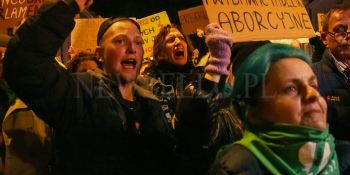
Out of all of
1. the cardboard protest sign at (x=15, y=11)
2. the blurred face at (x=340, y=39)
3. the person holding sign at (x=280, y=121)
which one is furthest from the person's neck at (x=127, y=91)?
the cardboard protest sign at (x=15, y=11)

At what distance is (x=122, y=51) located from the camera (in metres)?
2.83

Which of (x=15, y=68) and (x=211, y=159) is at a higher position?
(x=15, y=68)

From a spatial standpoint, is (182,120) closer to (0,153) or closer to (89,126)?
(89,126)

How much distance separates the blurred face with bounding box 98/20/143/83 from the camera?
9.25 feet

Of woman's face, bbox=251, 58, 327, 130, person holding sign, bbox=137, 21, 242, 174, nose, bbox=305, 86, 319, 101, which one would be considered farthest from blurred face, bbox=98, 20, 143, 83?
nose, bbox=305, 86, 319, 101

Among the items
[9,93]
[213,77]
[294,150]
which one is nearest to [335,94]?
[213,77]

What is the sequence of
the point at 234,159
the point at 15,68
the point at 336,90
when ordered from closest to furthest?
the point at 234,159 → the point at 15,68 → the point at 336,90

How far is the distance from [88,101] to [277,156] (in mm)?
1122

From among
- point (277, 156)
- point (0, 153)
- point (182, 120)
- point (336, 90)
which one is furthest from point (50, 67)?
point (336, 90)

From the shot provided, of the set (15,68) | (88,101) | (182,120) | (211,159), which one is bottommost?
(211,159)

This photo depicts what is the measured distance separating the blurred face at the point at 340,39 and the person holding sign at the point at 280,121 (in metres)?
1.72

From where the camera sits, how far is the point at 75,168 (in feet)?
8.14

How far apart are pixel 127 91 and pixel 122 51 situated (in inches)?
9.6

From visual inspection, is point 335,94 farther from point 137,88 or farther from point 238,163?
point 238,163
